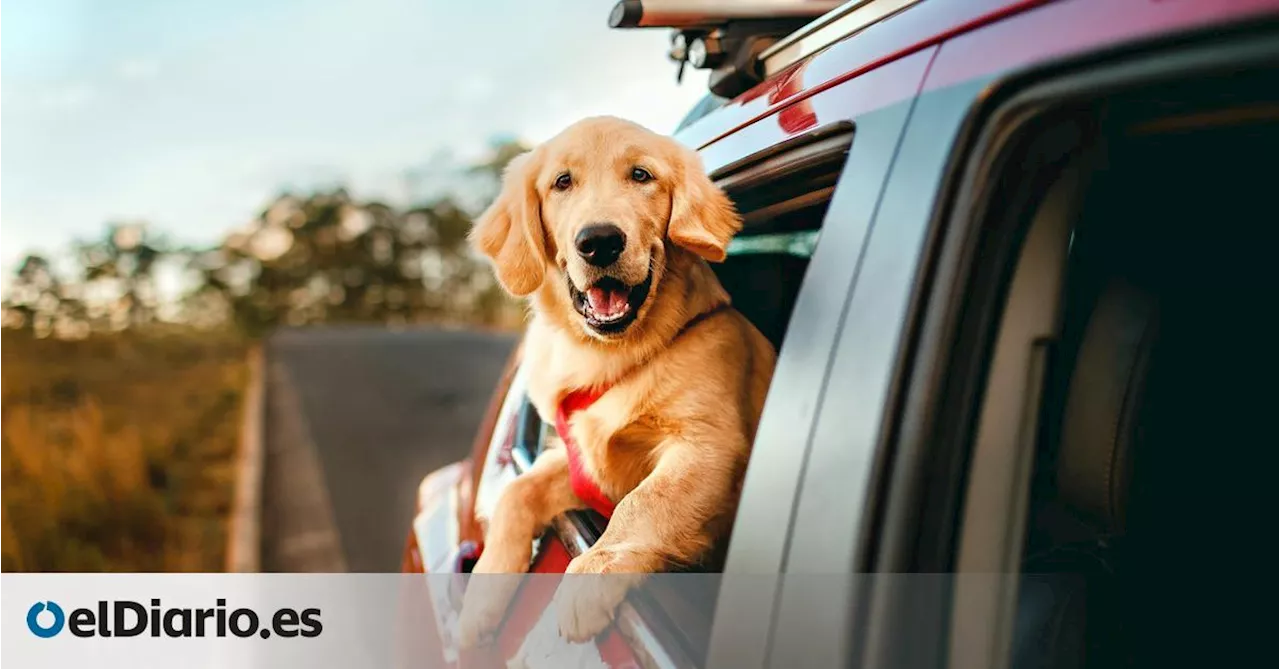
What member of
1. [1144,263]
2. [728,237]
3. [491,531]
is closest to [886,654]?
[728,237]

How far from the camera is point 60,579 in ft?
6.77

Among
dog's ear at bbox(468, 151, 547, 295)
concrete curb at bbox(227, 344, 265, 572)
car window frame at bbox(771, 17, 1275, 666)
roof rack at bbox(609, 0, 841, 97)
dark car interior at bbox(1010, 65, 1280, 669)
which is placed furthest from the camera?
A: concrete curb at bbox(227, 344, 265, 572)

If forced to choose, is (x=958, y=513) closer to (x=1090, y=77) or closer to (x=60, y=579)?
(x=1090, y=77)

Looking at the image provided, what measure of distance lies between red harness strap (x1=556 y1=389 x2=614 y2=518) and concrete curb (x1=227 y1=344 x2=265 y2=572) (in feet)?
19.2

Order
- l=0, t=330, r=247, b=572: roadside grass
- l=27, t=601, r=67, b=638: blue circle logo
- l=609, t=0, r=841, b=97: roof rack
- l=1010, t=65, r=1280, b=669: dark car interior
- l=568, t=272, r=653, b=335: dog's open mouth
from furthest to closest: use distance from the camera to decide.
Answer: l=0, t=330, r=247, b=572: roadside grass → l=27, t=601, r=67, b=638: blue circle logo → l=609, t=0, r=841, b=97: roof rack → l=568, t=272, r=653, b=335: dog's open mouth → l=1010, t=65, r=1280, b=669: dark car interior

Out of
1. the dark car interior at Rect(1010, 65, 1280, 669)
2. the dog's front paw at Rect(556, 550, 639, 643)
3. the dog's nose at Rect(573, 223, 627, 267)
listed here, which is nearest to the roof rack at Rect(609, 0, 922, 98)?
the dog's nose at Rect(573, 223, 627, 267)

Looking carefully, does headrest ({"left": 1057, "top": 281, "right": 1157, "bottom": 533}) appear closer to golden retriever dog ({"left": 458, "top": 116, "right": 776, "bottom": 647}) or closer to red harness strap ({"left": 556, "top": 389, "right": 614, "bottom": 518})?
golden retriever dog ({"left": 458, "top": 116, "right": 776, "bottom": 647})

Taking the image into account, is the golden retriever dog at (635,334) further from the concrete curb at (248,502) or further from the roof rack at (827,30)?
the concrete curb at (248,502)

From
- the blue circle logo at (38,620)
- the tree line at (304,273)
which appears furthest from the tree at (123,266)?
the blue circle logo at (38,620)

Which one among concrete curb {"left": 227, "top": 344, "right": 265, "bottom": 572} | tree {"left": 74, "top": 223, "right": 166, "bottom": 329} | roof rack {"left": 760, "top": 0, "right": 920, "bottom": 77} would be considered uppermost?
roof rack {"left": 760, "top": 0, "right": 920, "bottom": 77}

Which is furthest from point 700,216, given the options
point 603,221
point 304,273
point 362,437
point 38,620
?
point 362,437

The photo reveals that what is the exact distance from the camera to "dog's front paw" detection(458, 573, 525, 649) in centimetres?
165

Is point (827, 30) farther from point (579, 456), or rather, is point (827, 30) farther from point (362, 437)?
point (362, 437)

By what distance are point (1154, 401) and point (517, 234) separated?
961 millimetres
